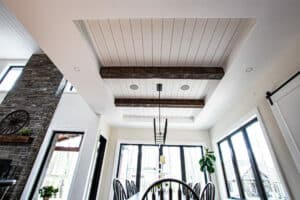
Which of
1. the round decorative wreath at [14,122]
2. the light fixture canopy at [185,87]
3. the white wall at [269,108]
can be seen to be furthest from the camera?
the round decorative wreath at [14,122]

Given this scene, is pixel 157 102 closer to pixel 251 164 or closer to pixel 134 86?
pixel 134 86

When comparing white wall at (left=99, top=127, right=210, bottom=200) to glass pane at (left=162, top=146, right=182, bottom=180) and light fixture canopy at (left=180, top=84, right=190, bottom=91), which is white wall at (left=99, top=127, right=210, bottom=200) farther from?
light fixture canopy at (left=180, top=84, right=190, bottom=91)

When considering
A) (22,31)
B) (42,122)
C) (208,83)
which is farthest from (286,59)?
(22,31)

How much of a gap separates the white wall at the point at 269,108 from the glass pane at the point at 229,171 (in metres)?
1.19

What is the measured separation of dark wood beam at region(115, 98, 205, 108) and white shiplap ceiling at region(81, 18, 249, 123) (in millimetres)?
731

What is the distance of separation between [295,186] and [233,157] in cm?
183

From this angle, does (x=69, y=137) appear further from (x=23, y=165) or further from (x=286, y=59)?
(x=286, y=59)

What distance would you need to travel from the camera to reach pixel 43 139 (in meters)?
4.23

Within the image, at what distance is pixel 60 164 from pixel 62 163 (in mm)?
53

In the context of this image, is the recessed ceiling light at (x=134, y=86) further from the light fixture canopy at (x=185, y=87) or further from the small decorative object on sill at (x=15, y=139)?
the small decorative object on sill at (x=15, y=139)

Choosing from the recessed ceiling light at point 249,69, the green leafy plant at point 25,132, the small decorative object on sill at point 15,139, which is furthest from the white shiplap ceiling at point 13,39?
the recessed ceiling light at point 249,69

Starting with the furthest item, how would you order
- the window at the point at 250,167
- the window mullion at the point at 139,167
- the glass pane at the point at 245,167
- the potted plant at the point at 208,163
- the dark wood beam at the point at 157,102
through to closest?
the window mullion at the point at 139,167, the potted plant at the point at 208,163, the dark wood beam at the point at 157,102, the glass pane at the point at 245,167, the window at the point at 250,167

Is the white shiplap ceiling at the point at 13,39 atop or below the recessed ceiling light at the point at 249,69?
atop

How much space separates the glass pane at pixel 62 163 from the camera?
404 cm
